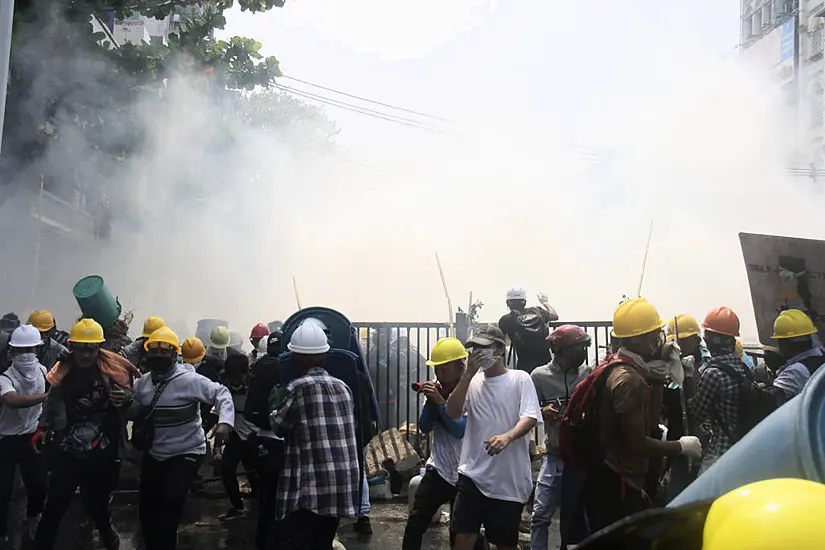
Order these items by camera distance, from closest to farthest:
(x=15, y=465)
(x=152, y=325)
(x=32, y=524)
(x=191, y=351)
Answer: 1. (x=15, y=465)
2. (x=32, y=524)
3. (x=152, y=325)
4. (x=191, y=351)

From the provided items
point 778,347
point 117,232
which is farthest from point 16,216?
point 778,347

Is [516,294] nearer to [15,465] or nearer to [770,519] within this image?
[15,465]

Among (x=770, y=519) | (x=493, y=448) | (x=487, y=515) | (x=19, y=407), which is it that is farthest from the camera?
(x=19, y=407)

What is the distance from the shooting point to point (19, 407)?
493 centimetres

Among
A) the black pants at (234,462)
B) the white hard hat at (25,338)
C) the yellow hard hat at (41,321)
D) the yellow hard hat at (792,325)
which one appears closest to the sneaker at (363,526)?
the black pants at (234,462)

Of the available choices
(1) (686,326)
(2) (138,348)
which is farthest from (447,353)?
(2) (138,348)

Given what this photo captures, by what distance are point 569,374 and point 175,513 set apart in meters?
2.59

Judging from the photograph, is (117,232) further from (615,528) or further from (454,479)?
(615,528)

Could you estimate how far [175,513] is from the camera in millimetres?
4195

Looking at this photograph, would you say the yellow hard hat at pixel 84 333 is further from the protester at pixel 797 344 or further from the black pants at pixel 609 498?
the protester at pixel 797 344

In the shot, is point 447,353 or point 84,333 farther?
point 84,333

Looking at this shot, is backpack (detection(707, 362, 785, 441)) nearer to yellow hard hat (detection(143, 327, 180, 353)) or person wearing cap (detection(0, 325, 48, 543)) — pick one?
yellow hard hat (detection(143, 327, 180, 353))

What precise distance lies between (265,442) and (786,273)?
137 inches

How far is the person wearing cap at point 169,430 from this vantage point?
13.8 ft
